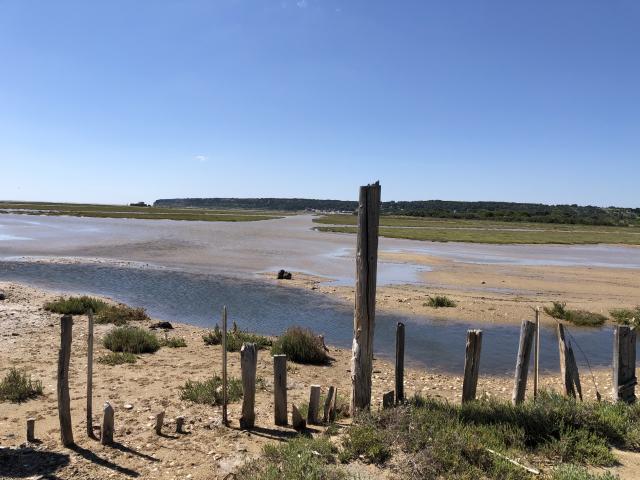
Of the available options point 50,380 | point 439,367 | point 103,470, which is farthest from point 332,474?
point 439,367

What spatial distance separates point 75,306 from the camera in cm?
1780

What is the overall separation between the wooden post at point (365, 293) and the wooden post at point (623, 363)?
4.23m

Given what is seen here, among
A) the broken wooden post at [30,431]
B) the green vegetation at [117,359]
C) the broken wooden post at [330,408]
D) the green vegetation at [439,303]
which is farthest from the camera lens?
the green vegetation at [439,303]

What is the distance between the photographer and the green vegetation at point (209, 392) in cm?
916

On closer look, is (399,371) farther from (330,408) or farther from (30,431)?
(30,431)

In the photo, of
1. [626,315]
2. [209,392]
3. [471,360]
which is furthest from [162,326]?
[626,315]

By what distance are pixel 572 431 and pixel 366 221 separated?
13.8 ft

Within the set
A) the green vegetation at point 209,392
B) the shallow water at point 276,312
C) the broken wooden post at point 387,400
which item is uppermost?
the broken wooden post at point 387,400

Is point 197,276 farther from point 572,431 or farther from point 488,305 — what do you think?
point 572,431

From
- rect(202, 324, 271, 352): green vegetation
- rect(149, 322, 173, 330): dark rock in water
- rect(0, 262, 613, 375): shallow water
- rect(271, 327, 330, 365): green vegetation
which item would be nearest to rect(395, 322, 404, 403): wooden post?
rect(271, 327, 330, 365): green vegetation

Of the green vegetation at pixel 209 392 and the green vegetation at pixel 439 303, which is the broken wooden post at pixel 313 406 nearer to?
the green vegetation at pixel 209 392

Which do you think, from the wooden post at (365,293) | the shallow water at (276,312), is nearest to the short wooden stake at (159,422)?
the wooden post at (365,293)

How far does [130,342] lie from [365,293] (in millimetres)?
7785

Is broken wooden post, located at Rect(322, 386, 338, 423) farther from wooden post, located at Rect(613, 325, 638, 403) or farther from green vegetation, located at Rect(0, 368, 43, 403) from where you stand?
green vegetation, located at Rect(0, 368, 43, 403)
